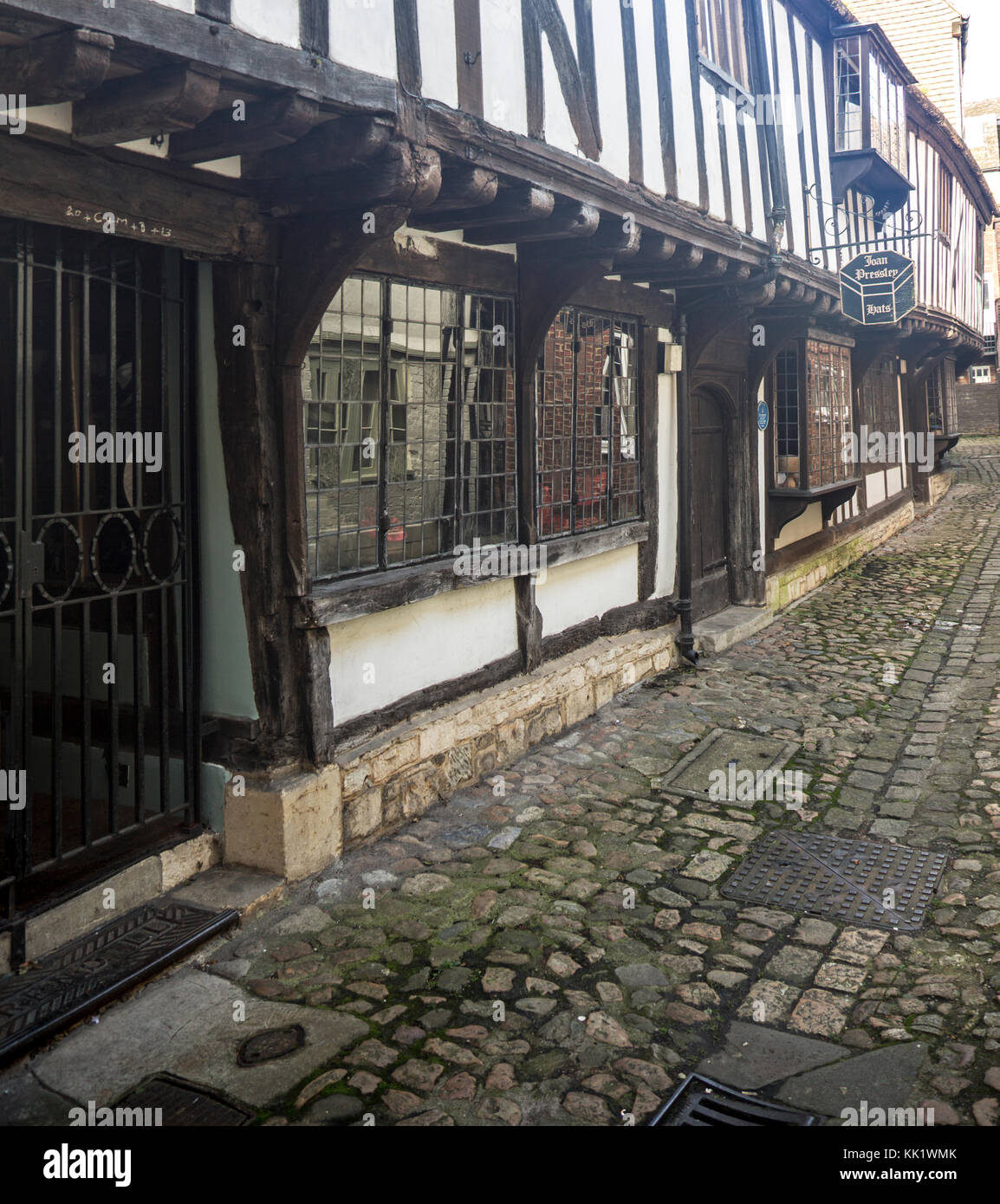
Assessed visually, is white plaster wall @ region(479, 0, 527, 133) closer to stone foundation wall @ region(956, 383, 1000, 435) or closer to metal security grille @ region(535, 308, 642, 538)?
metal security grille @ region(535, 308, 642, 538)

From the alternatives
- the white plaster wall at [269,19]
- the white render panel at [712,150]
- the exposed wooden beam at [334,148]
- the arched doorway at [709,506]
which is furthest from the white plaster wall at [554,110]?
the arched doorway at [709,506]

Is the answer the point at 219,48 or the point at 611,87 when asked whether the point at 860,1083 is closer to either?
the point at 219,48

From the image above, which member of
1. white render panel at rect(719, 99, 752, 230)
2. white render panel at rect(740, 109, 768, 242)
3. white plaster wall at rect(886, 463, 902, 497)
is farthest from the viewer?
white plaster wall at rect(886, 463, 902, 497)

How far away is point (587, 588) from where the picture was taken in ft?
25.1

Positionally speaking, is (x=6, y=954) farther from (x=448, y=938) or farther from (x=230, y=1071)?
(x=448, y=938)

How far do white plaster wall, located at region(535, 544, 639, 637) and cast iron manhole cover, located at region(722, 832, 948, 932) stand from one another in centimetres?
230

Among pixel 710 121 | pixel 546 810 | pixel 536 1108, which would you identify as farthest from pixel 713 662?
pixel 536 1108

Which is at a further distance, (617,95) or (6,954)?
(617,95)

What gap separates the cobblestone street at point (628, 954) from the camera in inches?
132

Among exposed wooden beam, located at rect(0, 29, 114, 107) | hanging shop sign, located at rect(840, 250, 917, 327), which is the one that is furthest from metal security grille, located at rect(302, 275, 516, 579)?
hanging shop sign, located at rect(840, 250, 917, 327)

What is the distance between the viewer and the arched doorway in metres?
9.92

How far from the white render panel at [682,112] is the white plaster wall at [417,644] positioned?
3365mm
